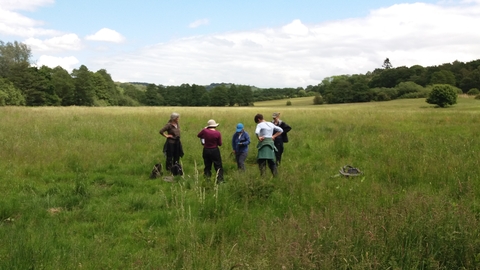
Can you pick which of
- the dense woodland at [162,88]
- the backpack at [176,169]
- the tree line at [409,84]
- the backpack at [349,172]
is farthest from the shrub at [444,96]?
the backpack at [176,169]

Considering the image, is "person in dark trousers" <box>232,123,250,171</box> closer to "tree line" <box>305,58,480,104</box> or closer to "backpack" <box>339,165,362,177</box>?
"backpack" <box>339,165,362,177</box>

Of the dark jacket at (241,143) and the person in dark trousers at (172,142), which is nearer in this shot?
the dark jacket at (241,143)

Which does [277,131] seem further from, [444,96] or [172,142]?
[444,96]

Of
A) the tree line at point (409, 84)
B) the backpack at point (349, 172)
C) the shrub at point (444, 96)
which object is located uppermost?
the tree line at point (409, 84)

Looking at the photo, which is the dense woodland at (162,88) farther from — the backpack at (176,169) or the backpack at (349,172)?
the backpack at (349,172)

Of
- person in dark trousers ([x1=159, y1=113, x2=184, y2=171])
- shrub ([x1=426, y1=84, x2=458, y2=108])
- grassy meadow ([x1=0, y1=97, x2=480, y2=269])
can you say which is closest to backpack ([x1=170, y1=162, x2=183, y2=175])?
person in dark trousers ([x1=159, y1=113, x2=184, y2=171])

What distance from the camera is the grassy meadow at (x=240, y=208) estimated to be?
11.8 feet

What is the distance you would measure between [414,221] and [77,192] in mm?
6396

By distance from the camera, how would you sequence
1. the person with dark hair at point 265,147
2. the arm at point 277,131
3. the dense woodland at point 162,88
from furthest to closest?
the dense woodland at point 162,88 < the arm at point 277,131 < the person with dark hair at point 265,147

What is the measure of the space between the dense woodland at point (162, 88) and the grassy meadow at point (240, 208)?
1771 inches

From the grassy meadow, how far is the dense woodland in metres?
45.0

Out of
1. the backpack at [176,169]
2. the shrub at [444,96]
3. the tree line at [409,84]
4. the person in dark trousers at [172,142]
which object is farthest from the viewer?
the tree line at [409,84]

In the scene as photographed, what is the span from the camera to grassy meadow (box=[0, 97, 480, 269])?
359 cm

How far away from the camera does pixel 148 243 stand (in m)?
4.71
